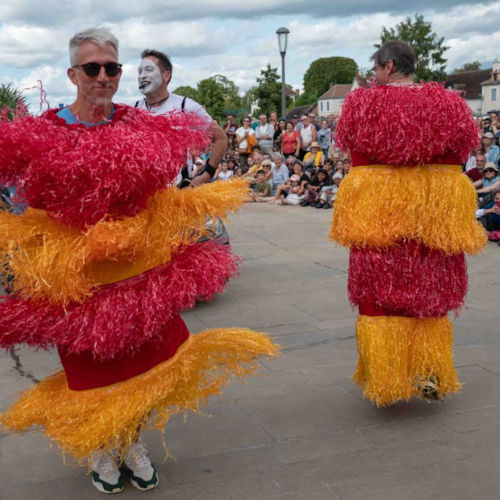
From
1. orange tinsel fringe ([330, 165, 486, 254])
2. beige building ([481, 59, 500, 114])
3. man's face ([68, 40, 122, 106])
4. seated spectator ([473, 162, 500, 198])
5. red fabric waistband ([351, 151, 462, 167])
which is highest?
beige building ([481, 59, 500, 114])

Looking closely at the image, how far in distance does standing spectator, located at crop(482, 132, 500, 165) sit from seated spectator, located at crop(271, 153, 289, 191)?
Answer: 4.91 meters

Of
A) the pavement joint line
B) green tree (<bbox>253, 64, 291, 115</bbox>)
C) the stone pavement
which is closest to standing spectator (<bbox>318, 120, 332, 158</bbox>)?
the stone pavement

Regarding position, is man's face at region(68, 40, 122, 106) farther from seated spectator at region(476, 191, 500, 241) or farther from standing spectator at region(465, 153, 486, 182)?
standing spectator at region(465, 153, 486, 182)

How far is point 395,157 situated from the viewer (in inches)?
140

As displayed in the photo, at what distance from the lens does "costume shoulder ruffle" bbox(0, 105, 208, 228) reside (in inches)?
102

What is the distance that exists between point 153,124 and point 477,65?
110 m

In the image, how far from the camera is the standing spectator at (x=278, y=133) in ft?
57.7

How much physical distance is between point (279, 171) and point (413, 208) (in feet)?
40.0

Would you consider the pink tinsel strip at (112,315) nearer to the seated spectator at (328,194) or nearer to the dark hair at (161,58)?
the dark hair at (161,58)

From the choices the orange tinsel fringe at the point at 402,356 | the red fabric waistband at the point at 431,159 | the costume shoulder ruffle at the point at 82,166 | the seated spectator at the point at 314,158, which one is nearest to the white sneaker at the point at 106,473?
the costume shoulder ruffle at the point at 82,166

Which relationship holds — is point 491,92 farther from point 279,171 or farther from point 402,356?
point 402,356

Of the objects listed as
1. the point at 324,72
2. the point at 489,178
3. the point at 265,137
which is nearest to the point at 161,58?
the point at 489,178

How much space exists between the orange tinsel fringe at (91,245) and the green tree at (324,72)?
106 meters

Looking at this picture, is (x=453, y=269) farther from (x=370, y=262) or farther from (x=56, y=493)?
(x=56, y=493)
